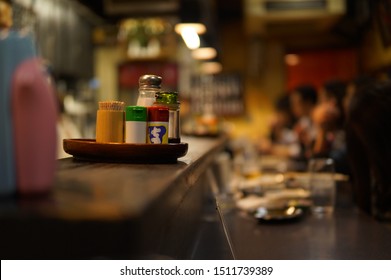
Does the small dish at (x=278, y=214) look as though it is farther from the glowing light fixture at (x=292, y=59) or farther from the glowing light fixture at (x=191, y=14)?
the glowing light fixture at (x=292, y=59)

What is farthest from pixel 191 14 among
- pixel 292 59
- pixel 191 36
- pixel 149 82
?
pixel 292 59

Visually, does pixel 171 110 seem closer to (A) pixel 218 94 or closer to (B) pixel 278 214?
(B) pixel 278 214

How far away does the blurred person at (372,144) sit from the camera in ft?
6.59

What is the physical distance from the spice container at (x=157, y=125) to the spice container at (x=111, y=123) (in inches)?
3.1

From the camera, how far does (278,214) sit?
6.61 feet

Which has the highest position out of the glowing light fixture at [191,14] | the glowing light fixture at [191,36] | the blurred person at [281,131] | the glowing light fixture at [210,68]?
the glowing light fixture at [191,14]

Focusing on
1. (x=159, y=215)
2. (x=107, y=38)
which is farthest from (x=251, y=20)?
(x=159, y=215)

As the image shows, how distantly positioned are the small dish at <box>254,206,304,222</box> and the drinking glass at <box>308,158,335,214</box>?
0.55 feet

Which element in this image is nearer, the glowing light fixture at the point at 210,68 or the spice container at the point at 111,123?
the spice container at the point at 111,123

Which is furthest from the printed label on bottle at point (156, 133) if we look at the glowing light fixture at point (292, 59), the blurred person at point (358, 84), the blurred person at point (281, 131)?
the glowing light fixture at point (292, 59)

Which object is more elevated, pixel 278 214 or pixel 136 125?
pixel 136 125

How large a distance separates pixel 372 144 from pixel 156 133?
110cm

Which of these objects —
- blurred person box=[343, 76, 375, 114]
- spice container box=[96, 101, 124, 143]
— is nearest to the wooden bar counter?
spice container box=[96, 101, 124, 143]
